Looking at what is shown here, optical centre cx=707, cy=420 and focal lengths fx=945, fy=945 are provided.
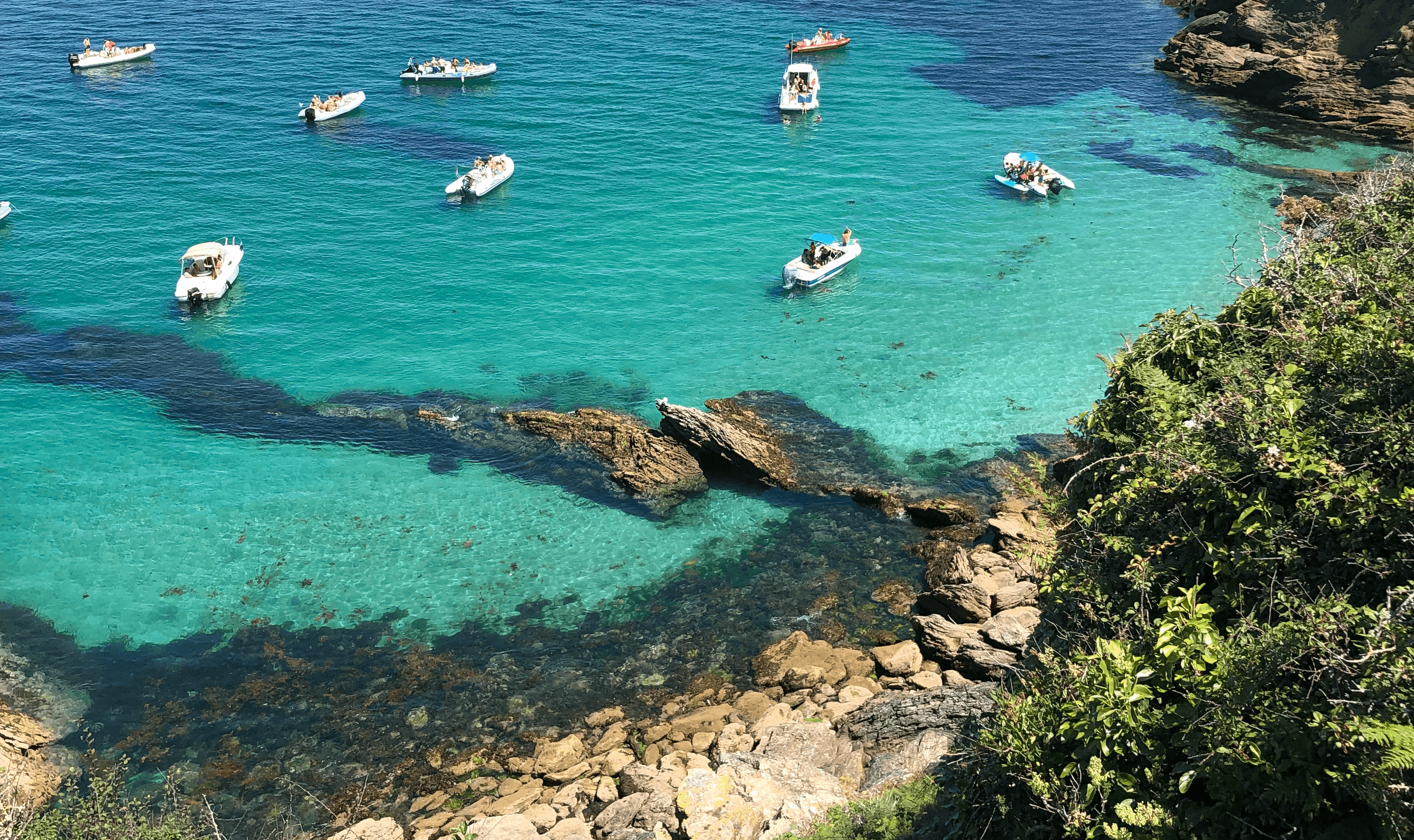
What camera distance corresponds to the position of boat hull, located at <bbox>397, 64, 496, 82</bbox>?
5884 cm

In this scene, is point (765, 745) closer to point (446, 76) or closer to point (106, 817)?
point (106, 817)

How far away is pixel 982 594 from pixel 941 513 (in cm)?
426

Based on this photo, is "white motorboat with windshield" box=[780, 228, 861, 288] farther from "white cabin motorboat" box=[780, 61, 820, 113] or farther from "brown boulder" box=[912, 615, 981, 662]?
"brown boulder" box=[912, 615, 981, 662]

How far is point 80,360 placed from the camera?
3362 centimetres

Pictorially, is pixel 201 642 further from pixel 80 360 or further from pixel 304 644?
pixel 80 360

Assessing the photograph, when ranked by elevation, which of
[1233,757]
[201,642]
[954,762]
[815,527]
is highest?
[1233,757]

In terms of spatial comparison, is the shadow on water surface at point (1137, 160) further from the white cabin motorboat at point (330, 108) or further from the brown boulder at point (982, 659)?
the white cabin motorboat at point (330, 108)

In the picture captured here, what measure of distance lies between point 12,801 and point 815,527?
17176 millimetres

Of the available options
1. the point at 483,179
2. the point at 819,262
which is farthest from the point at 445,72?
the point at 819,262

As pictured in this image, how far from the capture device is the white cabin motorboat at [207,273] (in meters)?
36.6

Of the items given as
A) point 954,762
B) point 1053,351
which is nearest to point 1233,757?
point 954,762

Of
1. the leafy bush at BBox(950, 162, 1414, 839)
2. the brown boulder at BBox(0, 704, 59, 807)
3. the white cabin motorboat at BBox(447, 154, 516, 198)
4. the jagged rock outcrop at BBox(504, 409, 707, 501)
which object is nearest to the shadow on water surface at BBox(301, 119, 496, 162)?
the white cabin motorboat at BBox(447, 154, 516, 198)

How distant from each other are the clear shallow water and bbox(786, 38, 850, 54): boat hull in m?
1.39

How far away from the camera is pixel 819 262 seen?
3828cm
